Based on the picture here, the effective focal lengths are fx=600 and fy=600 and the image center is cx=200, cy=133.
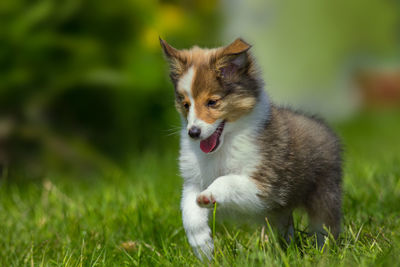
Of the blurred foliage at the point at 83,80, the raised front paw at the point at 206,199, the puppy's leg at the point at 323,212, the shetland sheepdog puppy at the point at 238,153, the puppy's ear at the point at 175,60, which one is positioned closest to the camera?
the raised front paw at the point at 206,199

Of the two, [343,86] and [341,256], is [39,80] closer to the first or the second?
[341,256]

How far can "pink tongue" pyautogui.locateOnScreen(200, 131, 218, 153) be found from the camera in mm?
3406

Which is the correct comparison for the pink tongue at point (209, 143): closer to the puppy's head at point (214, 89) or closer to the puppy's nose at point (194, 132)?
the puppy's head at point (214, 89)

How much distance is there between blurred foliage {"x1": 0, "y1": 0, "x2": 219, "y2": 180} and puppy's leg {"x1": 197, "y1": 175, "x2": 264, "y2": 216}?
3466mm

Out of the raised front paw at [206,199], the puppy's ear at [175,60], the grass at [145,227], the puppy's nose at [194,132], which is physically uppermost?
the puppy's ear at [175,60]

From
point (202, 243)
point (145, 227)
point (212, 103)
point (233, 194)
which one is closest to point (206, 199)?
A: point (233, 194)

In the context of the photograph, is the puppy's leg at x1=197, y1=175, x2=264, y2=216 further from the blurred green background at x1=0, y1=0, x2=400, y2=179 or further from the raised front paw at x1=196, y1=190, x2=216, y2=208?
the blurred green background at x1=0, y1=0, x2=400, y2=179

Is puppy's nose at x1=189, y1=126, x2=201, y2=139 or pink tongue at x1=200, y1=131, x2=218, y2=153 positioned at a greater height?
puppy's nose at x1=189, y1=126, x2=201, y2=139

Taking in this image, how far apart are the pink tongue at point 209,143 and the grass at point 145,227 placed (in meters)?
0.53

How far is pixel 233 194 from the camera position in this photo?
3248 millimetres

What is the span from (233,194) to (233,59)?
775 mm

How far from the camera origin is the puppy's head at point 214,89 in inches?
131

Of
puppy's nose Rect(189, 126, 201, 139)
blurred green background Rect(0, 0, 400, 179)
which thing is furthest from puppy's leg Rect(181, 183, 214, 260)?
blurred green background Rect(0, 0, 400, 179)

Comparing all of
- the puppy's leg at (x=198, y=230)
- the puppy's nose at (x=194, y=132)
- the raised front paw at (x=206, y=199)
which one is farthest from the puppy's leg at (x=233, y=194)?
the puppy's nose at (x=194, y=132)
